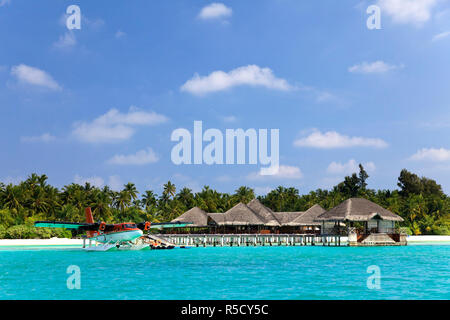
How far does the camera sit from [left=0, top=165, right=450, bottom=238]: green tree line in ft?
234

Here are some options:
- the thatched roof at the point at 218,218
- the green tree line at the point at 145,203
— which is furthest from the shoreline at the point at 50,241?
the thatched roof at the point at 218,218

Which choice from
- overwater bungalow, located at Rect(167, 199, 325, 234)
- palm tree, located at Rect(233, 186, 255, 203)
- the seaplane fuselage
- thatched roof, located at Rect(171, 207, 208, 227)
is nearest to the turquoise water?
the seaplane fuselage

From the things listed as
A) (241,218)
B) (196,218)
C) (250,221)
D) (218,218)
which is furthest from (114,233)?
(250,221)

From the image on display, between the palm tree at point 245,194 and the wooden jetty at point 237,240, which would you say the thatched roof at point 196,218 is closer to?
the wooden jetty at point 237,240

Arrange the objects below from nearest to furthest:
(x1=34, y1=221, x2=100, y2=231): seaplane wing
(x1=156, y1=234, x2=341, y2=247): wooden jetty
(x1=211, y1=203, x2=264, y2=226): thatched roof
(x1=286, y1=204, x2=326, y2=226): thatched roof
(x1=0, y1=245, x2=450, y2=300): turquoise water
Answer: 1. (x1=0, y1=245, x2=450, y2=300): turquoise water
2. (x1=34, y1=221, x2=100, y2=231): seaplane wing
3. (x1=156, y1=234, x2=341, y2=247): wooden jetty
4. (x1=211, y1=203, x2=264, y2=226): thatched roof
5. (x1=286, y1=204, x2=326, y2=226): thatched roof

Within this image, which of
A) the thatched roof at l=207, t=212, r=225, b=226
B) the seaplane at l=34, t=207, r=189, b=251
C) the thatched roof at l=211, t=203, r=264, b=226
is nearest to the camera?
the seaplane at l=34, t=207, r=189, b=251

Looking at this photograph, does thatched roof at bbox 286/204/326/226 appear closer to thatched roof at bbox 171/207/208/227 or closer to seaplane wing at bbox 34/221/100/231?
thatched roof at bbox 171/207/208/227

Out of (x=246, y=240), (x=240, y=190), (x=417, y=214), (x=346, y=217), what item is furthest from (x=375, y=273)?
(x=240, y=190)

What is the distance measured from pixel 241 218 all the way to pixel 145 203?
132 ft

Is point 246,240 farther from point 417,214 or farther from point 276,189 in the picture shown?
point 276,189

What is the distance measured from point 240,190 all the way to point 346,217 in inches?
1825

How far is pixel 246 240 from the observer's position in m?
59.8

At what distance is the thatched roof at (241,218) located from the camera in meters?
62.5
